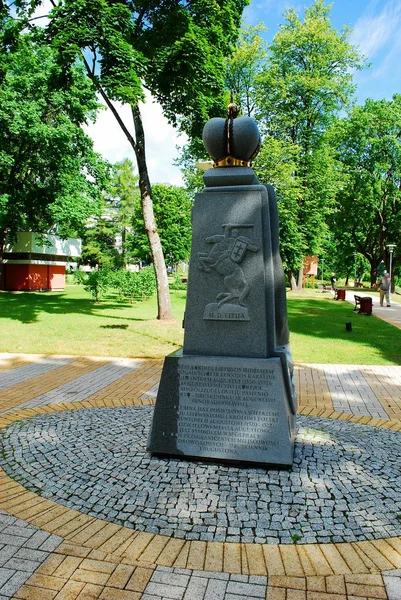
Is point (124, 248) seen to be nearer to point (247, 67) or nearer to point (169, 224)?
point (169, 224)

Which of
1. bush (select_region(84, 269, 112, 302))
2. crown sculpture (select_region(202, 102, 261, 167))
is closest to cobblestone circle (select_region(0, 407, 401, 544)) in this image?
crown sculpture (select_region(202, 102, 261, 167))

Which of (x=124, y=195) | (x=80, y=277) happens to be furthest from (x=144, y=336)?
(x=124, y=195)

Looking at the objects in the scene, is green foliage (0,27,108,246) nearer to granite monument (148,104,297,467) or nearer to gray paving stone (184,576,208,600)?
granite monument (148,104,297,467)

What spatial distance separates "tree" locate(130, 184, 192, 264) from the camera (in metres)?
49.0

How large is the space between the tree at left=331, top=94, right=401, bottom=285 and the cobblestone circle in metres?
36.8

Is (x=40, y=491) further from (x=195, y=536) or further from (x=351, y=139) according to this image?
(x=351, y=139)

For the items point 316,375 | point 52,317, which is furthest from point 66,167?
point 316,375

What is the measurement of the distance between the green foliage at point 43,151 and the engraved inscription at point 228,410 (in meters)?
20.5

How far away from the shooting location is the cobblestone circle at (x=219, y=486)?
3229 mm

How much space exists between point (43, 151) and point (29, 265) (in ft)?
40.3

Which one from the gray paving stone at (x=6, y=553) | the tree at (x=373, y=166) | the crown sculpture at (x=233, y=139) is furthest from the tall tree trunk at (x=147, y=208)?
the tree at (x=373, y=166)

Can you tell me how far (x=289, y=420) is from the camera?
164 inches

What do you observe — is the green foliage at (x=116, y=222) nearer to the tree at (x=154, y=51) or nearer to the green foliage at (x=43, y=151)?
the green foliage at (x=43, y=151)

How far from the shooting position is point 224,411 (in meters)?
4.19
